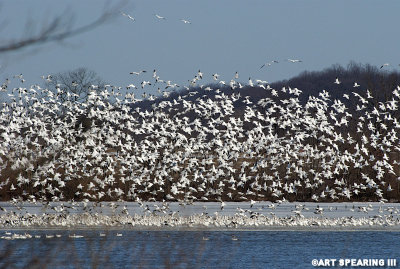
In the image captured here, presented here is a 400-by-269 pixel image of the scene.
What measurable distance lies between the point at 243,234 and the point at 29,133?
13.6 m

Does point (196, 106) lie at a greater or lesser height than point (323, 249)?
greater

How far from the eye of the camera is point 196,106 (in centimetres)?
3127

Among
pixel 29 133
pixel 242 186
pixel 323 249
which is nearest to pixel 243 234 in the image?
pixel 323 249

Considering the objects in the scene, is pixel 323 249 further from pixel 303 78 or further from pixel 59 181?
pixel 303 78

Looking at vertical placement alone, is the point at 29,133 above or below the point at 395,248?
above

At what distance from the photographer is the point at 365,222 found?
21203 mm

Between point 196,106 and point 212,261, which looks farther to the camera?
point 196,106

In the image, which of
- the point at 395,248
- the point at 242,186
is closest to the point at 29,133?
the point at 242,186

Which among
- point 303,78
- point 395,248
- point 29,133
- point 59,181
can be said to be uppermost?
point 303,78

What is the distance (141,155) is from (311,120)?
24.7ft

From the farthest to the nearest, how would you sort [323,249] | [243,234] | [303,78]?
[303,78] < [243,234] < [323,249]

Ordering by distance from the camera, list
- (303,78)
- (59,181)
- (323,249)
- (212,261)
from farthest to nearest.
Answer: (303,78) < (59,181) < (323,249) < (212,261)

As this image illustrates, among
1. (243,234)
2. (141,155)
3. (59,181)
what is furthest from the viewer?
(141,155)

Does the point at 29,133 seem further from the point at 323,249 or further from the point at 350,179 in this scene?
the point at 323,249
